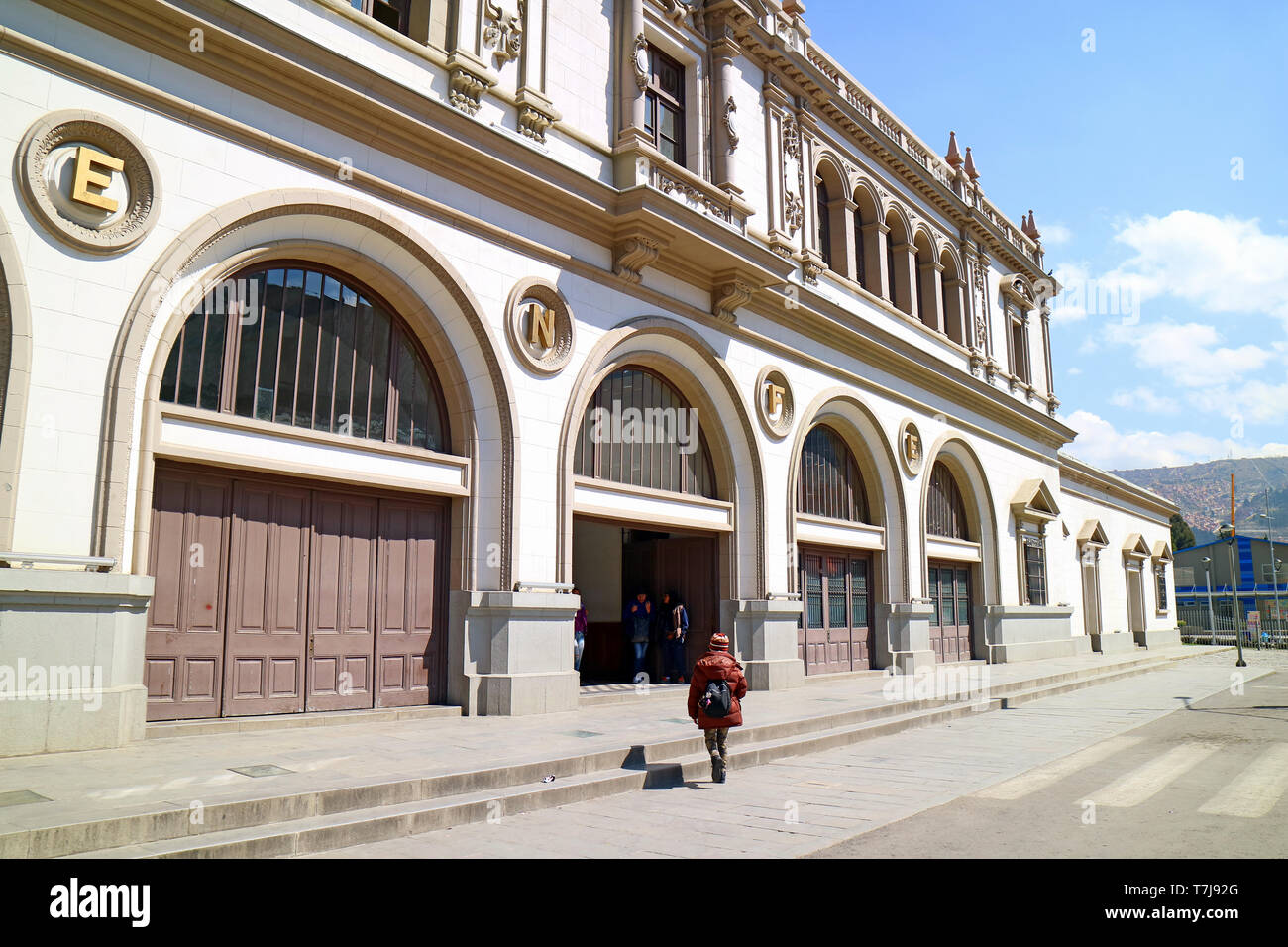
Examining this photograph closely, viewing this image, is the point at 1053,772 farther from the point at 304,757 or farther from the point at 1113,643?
the point at 1113,643

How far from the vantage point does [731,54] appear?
1655 centimetres

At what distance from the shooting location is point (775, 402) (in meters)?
17.0

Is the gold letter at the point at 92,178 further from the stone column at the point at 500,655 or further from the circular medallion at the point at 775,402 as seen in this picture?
the circular medallion at the point at 775,402

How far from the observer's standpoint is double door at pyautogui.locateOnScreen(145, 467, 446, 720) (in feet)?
30.3

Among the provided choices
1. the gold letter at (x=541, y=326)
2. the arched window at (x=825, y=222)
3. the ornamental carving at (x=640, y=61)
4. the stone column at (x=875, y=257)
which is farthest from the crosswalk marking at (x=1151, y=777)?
the stone column at (x=875, y=257)

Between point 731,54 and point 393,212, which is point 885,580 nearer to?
point 731,54

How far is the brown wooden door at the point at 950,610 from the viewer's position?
22.7 m

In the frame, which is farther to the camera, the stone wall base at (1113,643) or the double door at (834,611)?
the stone wall base at (1113,643)

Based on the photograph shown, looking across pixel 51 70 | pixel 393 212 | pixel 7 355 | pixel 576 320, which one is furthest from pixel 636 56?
pixel 7 355

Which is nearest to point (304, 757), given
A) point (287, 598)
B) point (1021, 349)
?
point (287, 598)

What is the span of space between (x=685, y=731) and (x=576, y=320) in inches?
239

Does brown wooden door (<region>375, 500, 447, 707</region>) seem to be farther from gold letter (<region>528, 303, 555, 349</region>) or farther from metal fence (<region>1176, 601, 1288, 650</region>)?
metal fence (<region>1176, 601, 1288, 650</region>)

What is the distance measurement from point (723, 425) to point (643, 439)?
6.06ft

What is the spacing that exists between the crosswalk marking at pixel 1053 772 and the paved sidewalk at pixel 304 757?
318cm
